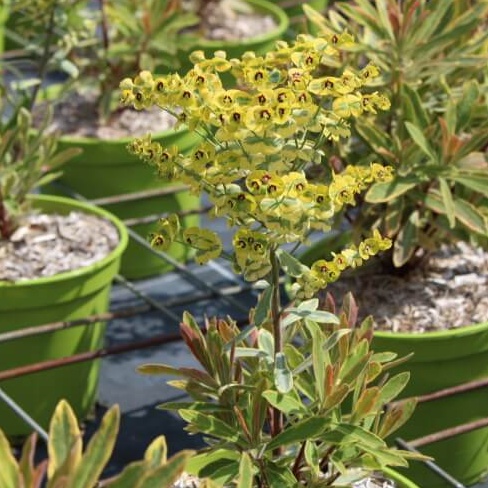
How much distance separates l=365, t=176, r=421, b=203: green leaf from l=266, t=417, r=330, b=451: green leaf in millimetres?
933

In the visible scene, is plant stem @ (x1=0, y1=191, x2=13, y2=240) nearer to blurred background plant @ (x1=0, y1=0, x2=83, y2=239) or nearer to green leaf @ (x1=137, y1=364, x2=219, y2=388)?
blurred background plant @ (x1=0, y1=0, x2=83, y2=239)

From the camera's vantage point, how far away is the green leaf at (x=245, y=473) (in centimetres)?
203

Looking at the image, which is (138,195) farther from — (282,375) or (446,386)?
(282,375)

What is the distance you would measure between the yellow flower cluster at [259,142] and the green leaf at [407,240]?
0.99 meters

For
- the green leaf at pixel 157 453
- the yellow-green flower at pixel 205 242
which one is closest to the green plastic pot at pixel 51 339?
the yellow-green flower at pixel 205 242

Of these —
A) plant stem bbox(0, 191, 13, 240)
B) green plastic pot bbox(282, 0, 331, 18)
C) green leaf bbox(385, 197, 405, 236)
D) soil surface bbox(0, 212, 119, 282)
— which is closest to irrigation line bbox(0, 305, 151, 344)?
soil surface bbox(0, 212, 119, 282)

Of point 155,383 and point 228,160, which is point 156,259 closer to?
point 155,383

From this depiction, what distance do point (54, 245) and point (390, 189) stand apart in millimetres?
904

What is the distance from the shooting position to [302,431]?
7.00ft

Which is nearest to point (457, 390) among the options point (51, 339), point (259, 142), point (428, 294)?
point (428, 294)

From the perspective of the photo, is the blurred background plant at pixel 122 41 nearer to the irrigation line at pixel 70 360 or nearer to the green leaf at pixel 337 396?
the irrigation line at pixel 70 360

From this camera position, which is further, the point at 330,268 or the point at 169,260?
the point at 169,260

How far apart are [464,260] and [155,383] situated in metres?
0.85

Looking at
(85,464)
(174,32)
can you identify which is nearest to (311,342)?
(85,464)
